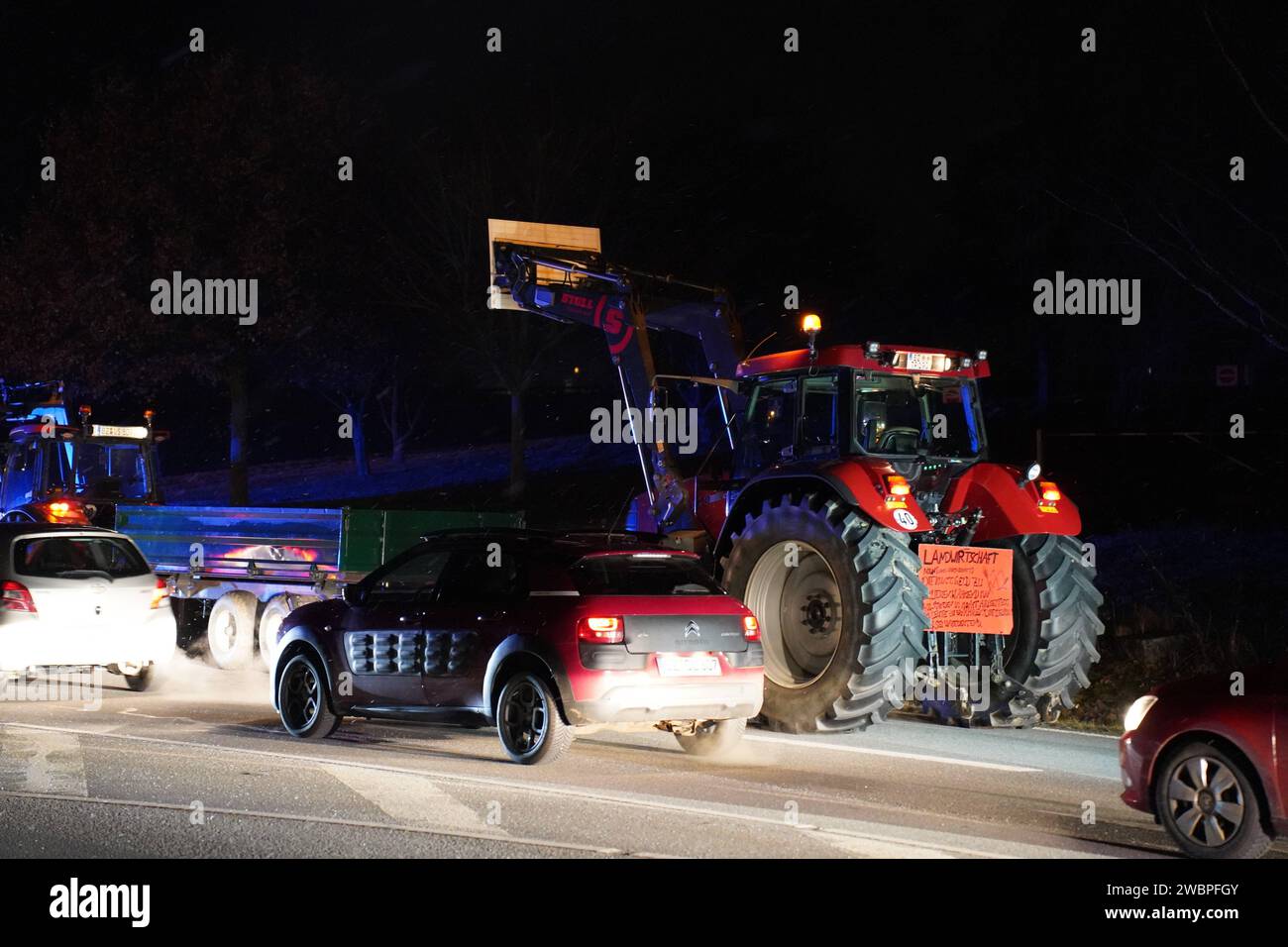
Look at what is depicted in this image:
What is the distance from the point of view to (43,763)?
35.7 ft

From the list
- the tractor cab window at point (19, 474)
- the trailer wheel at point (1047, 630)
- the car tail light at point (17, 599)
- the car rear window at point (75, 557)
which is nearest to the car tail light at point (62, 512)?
the tractor cab window at point (19, 474)

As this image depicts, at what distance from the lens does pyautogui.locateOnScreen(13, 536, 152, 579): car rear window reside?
1459 cm

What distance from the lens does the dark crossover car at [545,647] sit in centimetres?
1046

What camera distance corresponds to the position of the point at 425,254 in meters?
34.2

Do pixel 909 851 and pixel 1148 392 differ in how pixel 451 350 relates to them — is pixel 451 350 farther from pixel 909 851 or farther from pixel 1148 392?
pixel 909 851

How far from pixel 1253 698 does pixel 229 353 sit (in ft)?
105

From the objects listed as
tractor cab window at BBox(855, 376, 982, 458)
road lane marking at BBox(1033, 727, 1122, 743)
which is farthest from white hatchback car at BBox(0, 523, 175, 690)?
road lane marking at BBox(1033, 727, 1122, 743)

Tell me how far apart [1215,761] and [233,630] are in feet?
44.2

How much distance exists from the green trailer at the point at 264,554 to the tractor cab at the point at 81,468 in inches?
95.2

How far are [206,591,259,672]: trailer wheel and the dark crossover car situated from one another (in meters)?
6.44

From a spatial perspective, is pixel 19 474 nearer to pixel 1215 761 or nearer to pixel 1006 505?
pixel 1006 505

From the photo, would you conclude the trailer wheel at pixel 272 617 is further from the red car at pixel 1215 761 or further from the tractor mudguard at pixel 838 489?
the red car at pixel 1215 761
